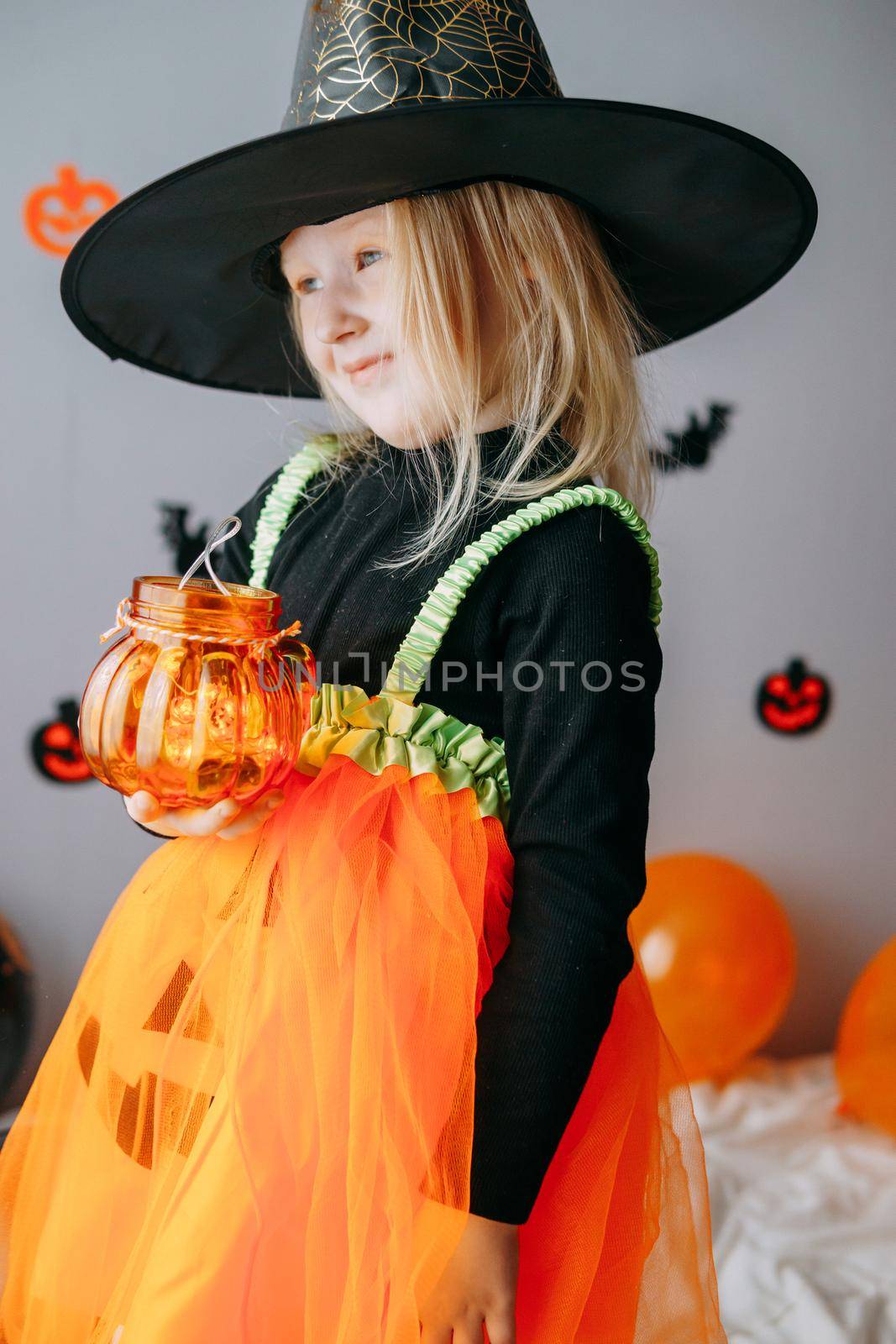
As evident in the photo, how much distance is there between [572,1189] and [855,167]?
1.51 metres

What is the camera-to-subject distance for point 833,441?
1.68 m

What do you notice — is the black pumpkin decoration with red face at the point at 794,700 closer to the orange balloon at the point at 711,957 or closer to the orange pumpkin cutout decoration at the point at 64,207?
the orange balloon at the point at 711,957

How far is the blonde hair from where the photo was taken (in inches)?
31.6

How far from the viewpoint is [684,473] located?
5.40 ft

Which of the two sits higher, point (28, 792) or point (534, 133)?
point (534, 133)

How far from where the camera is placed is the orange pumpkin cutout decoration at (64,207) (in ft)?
4.61

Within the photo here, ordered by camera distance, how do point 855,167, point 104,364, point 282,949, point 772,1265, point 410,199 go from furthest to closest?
point 855,167 → point 104,364 → point 772,1265 → point 410,199 → point 282,949

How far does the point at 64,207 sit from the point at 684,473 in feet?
3.14

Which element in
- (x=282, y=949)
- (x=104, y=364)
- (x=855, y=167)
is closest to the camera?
(x=282, y=949)

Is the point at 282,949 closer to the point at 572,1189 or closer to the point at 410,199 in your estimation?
the point at 572,1189

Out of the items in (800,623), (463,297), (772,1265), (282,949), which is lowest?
(772,1265)

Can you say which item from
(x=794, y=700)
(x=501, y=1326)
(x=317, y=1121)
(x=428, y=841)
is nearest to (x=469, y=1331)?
(x=501, y=1326)

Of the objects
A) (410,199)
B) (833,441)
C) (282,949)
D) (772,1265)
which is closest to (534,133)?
(410,199)

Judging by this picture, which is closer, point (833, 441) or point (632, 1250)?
point (632, 1250)
